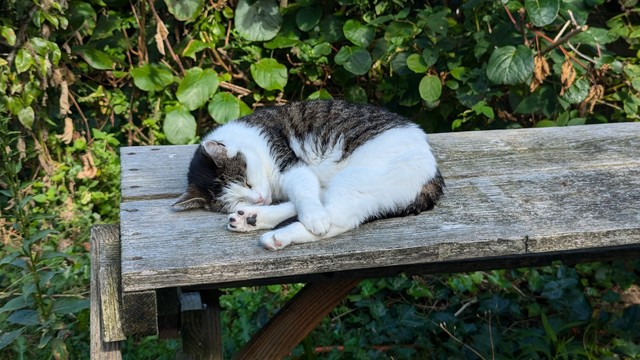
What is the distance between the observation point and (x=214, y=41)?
14.7ft

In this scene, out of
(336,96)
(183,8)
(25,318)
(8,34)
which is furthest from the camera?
(336,96)

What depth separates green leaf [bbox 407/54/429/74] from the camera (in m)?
3.88

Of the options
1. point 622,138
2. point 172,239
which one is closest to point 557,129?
point 622,138

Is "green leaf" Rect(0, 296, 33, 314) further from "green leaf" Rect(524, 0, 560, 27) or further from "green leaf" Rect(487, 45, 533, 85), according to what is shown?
"green leaf" Rect(524, 0, 560, 27)

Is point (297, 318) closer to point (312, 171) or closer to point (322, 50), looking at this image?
point (312, 171)

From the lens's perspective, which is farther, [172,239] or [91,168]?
[91,168]

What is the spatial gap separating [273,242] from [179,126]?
2.57m

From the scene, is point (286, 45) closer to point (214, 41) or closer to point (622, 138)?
point (214, 41)

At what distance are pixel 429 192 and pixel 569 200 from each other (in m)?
0.42

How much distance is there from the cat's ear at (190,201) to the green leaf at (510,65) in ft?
6.08

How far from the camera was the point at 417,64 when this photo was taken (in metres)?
3.90

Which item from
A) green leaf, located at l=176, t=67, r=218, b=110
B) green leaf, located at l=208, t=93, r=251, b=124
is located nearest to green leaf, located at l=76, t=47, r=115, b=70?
green leaf, located at l=176, t=67, r=218, b=110

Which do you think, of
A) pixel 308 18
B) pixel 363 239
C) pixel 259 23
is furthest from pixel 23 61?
pixel 363 239

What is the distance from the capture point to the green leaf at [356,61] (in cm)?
402
